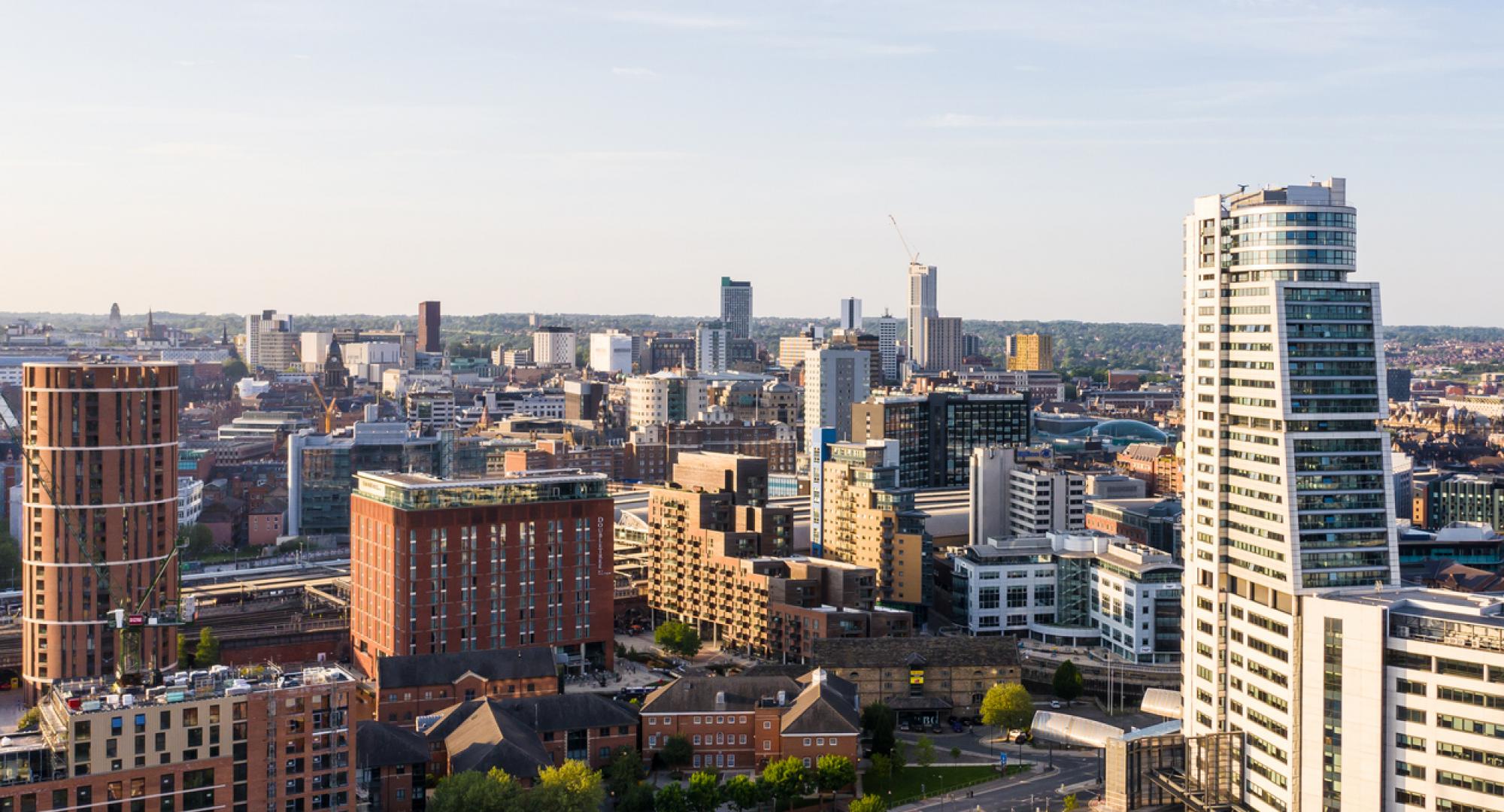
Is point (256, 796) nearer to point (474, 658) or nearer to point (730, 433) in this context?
point (474, 658)

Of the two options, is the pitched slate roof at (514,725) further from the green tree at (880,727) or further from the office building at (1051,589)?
the office building at (1051,589)

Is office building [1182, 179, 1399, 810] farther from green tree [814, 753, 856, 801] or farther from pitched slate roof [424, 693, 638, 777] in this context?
pitched slate roof [424, 693, 638, 777]

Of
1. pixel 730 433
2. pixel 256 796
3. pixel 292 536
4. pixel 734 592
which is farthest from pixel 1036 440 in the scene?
pixel 256 796

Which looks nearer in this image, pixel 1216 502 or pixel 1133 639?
pixel 1216 502

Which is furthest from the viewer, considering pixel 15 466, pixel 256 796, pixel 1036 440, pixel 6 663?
pixel 1036 440

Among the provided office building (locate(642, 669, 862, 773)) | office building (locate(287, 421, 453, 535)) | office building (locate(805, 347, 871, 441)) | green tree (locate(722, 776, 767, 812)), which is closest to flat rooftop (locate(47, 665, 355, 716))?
green tree (locate(722, 776, 767, 812))

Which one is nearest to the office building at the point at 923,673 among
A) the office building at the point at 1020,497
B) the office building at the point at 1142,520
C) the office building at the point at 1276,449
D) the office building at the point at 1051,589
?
the office building at the point at 1051,589

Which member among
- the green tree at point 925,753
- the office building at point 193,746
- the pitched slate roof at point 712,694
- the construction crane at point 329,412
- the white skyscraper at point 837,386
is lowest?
the green tree at point 925,753
